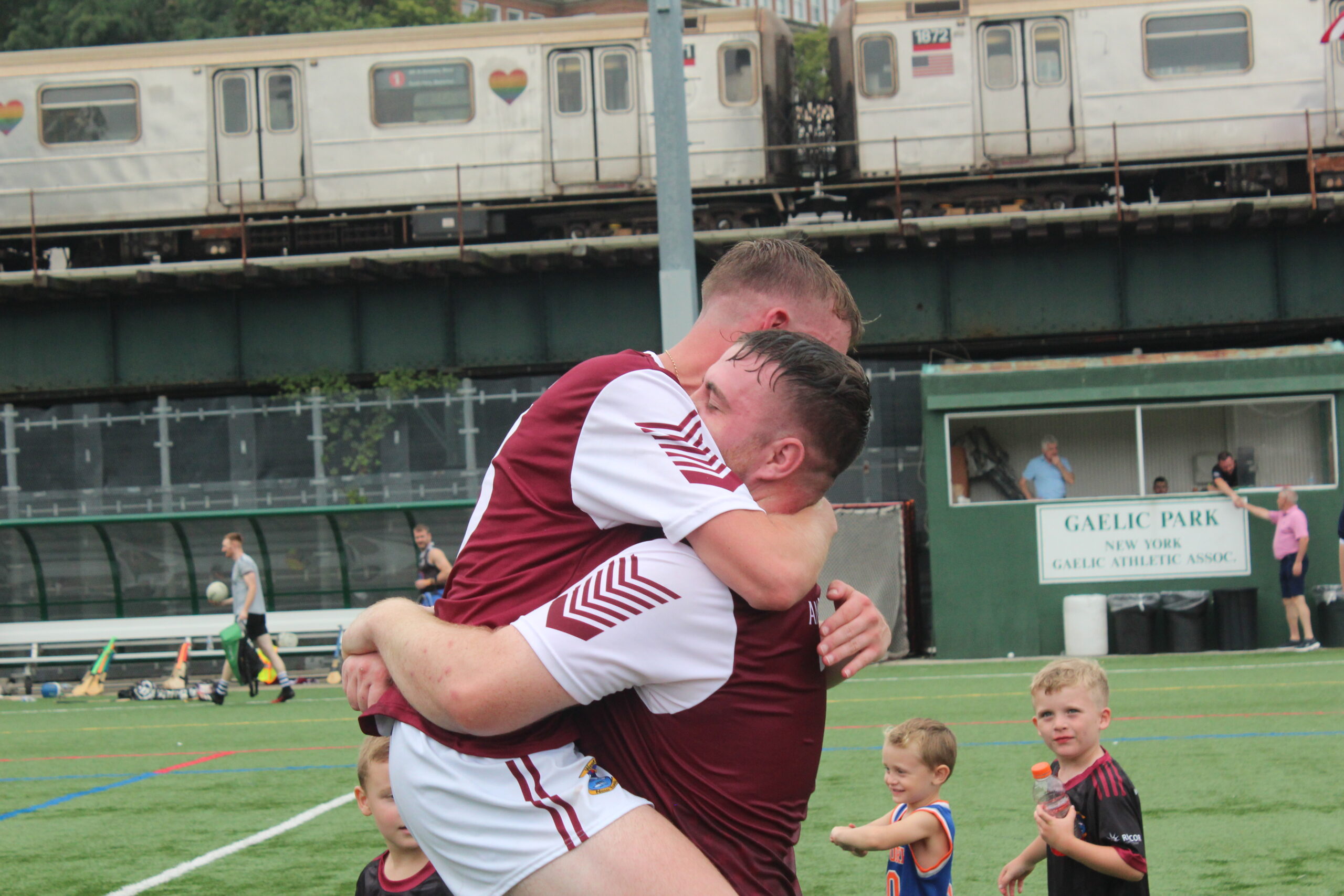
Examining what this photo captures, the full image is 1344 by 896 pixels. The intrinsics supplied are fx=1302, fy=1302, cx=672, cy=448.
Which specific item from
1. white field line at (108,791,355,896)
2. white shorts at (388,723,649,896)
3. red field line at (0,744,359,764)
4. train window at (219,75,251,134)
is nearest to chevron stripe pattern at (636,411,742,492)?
white shorts at (388,723,649,896)

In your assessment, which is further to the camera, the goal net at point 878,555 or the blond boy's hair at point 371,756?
the goal net at point 878,555

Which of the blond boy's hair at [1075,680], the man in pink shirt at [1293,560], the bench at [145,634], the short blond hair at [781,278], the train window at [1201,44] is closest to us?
the short blond hair at [781,278]

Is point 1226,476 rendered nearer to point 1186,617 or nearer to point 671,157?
point 1186,617

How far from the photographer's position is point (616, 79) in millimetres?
20906

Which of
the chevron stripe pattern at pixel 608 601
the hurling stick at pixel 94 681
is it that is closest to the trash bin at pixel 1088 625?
the hurling stick at pixel 94 681

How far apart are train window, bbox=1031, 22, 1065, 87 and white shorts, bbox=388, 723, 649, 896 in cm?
2046

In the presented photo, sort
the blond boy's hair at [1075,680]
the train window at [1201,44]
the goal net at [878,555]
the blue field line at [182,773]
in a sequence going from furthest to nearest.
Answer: the train window at [1201,44] → the goal net at [878,555] → the blue field line at [182,773] → the blond boy's hair at [1075,680]

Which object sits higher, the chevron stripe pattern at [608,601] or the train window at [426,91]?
the train window at [426,91]

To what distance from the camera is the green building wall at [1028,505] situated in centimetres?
1800

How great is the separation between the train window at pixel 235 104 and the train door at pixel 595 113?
5114 millimetres

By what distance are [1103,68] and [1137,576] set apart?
8.31 meters

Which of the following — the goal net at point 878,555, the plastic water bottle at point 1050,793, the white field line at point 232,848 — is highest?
the plastic water bottle at point 1050,793

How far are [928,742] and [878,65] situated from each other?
1854 centimetres

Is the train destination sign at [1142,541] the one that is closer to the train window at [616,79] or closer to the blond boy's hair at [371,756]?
the train window at [616,79]
